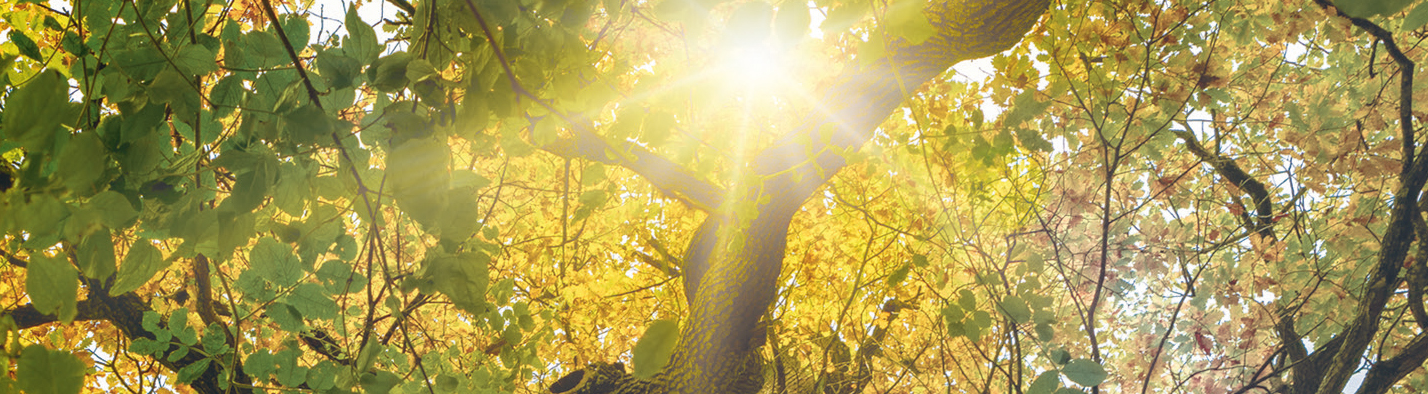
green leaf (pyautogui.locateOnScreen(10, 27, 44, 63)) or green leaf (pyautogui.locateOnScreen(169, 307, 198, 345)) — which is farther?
green leaf (pyautogui.locateOnScreen(169, 307, 198, 345))

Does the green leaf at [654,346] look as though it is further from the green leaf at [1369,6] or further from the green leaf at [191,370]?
the green leaf at [191,370]

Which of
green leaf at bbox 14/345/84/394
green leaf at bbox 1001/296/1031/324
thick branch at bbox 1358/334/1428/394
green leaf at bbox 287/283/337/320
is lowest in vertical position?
green leaf at bbox 14/345/84/394

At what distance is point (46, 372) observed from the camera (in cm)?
58

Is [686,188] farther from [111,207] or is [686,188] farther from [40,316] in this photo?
[40,316]

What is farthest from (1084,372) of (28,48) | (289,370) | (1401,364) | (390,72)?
(1401,364)

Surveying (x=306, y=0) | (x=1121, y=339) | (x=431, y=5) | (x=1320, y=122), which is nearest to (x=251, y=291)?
(x=306, y=0)

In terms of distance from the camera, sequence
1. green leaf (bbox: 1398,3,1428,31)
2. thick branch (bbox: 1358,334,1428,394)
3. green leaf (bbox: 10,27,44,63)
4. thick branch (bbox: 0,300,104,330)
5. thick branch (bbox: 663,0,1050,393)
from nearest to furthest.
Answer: green leaf (bbox: 1398,3,1428,31) < green leaf (bbox: 10,27,44,63) < thick branch (bbox: 663,0,1050,393) < thick branch (bbox: 1358,334,1428,394) < thick branch (bbox: 0,300,104,330)

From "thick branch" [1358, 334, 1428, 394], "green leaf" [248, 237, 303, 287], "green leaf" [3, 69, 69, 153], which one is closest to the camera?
"green leaf" [3, 69, 69, 153]

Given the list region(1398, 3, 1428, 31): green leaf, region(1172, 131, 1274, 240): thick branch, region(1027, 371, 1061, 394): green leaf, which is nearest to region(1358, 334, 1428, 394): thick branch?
region(1172, 131, 1274, 240): thick branch

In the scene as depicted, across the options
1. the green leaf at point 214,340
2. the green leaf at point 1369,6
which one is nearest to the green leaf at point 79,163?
the green leaf at point 1369,6

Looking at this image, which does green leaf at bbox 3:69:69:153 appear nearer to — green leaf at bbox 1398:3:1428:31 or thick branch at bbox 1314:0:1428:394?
green leaf at bbox 1398:3:1428:31

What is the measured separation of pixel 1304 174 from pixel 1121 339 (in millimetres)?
3151

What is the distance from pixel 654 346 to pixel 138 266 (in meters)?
0.73

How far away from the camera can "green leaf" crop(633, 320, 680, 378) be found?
967 mm
